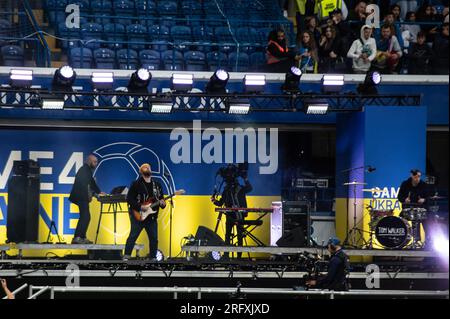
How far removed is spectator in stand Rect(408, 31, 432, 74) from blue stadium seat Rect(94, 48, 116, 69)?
5590mm

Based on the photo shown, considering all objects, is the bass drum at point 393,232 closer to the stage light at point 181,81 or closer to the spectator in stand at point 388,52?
the spectator in stand at point 388,52

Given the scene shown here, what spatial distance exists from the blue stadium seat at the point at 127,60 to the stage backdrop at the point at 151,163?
1.31m

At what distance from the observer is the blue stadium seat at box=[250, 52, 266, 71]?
19802 millimetres

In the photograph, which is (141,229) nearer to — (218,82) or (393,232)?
(218,82)

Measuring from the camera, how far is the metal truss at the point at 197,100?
18.0 metres

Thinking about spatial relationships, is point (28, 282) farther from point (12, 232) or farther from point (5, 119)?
point (5, 119)

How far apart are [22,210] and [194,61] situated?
182 inches

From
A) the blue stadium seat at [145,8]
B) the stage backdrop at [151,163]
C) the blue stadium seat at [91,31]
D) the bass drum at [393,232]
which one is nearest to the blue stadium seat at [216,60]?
the stage backdrop at [151,163]

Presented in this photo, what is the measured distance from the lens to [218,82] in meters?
18.1

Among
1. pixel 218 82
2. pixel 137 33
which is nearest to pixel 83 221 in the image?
pixel 218 82

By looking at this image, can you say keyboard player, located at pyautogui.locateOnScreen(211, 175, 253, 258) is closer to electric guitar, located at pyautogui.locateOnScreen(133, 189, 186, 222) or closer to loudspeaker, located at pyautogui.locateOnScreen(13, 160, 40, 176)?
electric guitar, located at pyautogui.locateOnScreen(133, 189, 186, 222)

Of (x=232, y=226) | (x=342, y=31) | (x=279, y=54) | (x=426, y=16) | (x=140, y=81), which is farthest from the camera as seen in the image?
(x=426, y=16)

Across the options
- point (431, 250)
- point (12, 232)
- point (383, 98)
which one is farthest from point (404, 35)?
point (12, 232)
